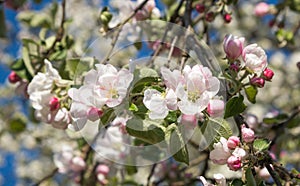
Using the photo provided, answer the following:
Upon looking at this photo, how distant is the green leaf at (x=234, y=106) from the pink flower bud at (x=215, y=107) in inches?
2.1

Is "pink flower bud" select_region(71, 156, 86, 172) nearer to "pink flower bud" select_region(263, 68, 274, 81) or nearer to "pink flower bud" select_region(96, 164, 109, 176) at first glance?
"pink flower bud" select_region(96, 164, 109, 176)

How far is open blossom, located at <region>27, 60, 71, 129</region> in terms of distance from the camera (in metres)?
1.32

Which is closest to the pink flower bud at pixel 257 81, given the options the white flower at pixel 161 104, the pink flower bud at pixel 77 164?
the white flower at pixel 161 104

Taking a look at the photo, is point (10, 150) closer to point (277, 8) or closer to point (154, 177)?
point (154, 177)

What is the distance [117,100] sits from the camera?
108 cm

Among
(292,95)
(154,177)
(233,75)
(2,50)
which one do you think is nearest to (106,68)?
(233,75)

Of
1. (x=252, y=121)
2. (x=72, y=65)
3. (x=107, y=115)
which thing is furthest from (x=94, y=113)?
(x=252, y=121)

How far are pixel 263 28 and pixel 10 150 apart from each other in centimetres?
208

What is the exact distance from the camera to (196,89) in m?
1.04

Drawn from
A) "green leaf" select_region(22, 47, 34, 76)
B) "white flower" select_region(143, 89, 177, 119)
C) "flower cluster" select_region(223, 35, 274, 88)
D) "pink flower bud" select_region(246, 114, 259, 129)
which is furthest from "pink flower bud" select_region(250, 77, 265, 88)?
"green leaf" select_region(22, 47, 34, 76)

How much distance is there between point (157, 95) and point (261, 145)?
20 cm

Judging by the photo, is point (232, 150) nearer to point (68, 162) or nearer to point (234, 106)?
point (234, 106)

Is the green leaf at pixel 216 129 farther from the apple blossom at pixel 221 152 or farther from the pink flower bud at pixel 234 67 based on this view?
the pink flower bud at pixel 234 67

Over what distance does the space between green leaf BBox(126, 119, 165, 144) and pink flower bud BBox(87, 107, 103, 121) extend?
0.06 metres
